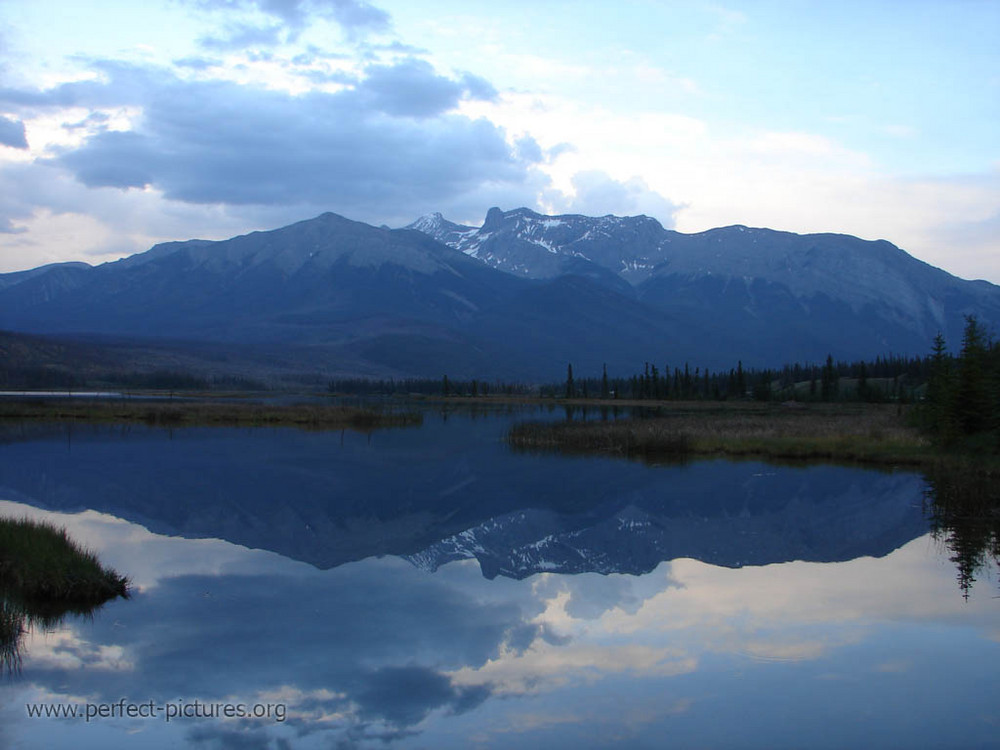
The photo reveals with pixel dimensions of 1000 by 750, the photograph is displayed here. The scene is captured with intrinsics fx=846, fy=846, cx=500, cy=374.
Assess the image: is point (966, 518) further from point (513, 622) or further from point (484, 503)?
point (513, 622)

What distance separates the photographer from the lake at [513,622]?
476 inches

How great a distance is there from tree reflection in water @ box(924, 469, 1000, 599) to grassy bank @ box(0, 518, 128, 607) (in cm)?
1899

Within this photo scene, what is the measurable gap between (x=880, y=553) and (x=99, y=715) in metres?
21.0

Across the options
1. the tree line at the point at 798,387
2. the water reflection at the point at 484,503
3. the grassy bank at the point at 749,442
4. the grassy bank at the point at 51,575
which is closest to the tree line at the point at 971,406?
the grassy bank at the point at 749,442

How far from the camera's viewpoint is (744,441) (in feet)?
169

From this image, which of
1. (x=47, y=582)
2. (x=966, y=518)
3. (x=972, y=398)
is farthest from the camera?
(x=972, y=398)

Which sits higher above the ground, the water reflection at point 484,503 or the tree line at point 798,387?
the tree line at point 798,387

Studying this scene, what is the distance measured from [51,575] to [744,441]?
4201 centimetres

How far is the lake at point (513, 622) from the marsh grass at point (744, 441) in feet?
35.1

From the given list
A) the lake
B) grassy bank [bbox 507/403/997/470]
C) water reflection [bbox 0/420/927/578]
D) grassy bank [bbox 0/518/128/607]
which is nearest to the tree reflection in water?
the lake

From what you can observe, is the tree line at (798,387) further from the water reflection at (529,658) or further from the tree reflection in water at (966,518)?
the water reflection at (529,658)

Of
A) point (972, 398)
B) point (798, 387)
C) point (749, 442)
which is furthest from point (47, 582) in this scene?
point (798, 387)

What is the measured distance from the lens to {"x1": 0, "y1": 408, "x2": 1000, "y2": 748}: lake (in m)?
12.1

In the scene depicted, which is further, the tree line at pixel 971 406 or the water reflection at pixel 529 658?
the tree line at pixel 971 406
